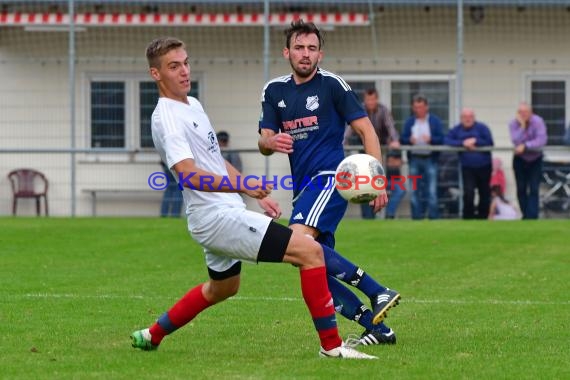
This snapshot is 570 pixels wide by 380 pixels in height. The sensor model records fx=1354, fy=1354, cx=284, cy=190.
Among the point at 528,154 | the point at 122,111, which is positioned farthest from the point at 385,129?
the point at 122,111

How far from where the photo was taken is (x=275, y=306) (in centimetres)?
1084

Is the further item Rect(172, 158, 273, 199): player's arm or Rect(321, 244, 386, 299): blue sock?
Rect(321, 244, 386, 299): blue sock

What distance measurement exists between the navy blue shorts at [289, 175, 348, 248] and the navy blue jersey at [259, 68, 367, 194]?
0.08 m

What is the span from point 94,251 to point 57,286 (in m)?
3.46

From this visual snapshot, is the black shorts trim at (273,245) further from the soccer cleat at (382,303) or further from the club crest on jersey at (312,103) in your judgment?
the club crest on jersey at (312,103)

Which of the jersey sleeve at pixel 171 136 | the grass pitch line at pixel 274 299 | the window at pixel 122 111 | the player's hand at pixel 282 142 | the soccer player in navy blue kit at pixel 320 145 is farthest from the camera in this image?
the window at pixel 122 111

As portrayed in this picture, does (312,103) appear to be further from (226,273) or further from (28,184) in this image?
(28,184)

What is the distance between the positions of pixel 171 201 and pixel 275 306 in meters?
10.6

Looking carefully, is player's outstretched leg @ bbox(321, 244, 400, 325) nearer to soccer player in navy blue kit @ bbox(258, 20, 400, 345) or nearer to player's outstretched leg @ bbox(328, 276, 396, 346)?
soccer player in navy blue kit @ bbox(258, 20, 400, 345)

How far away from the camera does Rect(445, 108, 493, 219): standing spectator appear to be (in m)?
19.7

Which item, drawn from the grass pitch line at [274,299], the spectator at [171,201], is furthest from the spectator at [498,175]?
the grass pitch line at [274,299]

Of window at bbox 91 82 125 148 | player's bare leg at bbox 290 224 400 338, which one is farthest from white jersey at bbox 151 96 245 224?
window at bbox 91 82 125 148

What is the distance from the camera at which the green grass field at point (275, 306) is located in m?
7.58

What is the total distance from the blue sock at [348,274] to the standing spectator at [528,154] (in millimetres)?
11352
